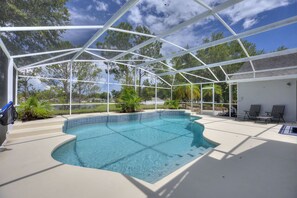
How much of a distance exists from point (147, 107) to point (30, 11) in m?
12.3

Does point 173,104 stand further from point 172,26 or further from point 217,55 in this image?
point 172,26

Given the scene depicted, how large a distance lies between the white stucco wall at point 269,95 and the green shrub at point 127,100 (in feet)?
27.0

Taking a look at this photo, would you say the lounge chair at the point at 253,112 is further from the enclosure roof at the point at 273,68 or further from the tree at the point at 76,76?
the tree at the point at 76,76

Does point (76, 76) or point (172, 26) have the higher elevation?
point (172, 26)

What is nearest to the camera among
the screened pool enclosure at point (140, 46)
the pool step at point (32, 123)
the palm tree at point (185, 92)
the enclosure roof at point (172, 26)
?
the enclosure roof at point (172, 26)

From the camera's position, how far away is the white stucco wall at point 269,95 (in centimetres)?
982

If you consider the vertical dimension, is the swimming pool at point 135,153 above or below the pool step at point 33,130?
below

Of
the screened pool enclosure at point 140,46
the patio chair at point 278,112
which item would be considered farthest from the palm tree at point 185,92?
the patio chair at point 278,112

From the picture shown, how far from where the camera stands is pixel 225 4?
4777 millimetres

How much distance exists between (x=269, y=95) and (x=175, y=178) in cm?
1114

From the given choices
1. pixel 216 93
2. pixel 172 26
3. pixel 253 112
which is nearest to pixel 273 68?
pixel 253 112

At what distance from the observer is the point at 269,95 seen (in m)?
10.8

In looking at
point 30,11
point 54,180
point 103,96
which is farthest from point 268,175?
point 103,96

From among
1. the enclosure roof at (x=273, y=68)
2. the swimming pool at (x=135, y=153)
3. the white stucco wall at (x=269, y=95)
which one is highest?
the enclosure roof at (x=273, y=68)
